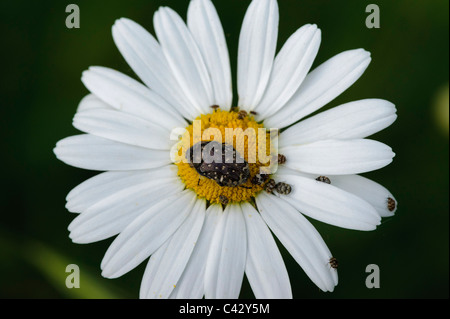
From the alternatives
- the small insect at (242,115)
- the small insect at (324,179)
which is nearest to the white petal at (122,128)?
the small insect at (242,115)

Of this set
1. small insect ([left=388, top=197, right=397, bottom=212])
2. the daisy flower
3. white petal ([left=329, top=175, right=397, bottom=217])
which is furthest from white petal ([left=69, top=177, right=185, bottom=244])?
small insect ([left=388, top=197, right=397, bottom=212])

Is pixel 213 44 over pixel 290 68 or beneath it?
over

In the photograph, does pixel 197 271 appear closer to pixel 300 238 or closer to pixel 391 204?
pixel 300 238

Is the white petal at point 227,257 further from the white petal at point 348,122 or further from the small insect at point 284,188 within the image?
the white petal at point 348,122

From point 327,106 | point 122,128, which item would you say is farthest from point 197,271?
point 327,106

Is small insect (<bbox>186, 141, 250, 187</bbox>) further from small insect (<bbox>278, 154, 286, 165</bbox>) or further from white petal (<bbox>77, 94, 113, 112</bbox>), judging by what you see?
white petal (<bbox>77, 94, 113, 112</bbox>)
